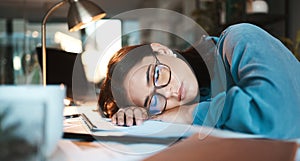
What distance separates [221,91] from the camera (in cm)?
45

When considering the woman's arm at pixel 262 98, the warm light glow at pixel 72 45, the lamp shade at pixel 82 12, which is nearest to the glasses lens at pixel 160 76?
the woman's arm at pixel 262 98

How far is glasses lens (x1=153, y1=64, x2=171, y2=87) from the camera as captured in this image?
506mm

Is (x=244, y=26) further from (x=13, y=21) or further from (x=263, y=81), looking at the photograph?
(x=13, y=21)

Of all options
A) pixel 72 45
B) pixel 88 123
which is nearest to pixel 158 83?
pixel 88 123

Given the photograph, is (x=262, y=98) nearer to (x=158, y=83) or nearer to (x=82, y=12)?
(x=158, y=83)

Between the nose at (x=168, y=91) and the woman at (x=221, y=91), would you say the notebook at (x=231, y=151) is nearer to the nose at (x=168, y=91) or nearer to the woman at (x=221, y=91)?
the woman at (x=221, y=91)

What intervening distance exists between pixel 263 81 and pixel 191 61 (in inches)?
10.7

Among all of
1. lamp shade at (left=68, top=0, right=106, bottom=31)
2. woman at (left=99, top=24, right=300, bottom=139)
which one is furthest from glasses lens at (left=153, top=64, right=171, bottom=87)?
lamp shade at (left=68, top=0, right=106, bottom=31)

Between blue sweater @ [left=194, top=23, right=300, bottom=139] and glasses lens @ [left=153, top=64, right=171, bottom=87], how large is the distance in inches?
2.6

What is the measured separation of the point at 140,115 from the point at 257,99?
0.19m

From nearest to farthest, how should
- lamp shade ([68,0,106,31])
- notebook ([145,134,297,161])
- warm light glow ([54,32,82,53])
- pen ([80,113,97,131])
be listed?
1. notebook ([145,134,297,161])
2. pen ([80,113,97,131])
3. warm light glow ([54,32,82,53])
4. lamp shade ([68,0,106,31])

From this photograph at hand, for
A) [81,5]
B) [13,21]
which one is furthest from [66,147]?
[13,21]

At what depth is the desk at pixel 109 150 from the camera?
1.02ft

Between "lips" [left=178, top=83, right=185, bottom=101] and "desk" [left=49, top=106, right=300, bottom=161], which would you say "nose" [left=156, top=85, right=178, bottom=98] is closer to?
"lips" [left=178, top=83, right=185, bottom=101]
